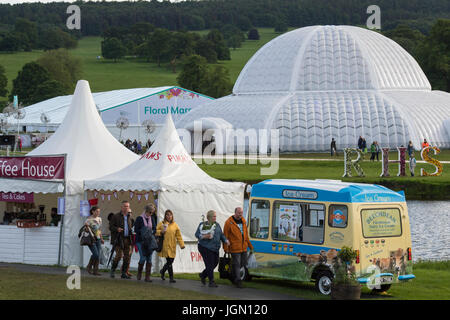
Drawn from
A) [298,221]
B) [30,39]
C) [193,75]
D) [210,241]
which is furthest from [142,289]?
[30,39]

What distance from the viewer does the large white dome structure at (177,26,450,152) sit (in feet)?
216

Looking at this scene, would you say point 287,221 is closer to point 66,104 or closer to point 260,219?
point 260,219

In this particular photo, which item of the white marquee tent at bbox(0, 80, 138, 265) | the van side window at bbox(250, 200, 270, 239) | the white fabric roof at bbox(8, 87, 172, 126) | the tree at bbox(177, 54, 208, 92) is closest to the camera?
the van side window at bbox(250, 200, 270, 239)

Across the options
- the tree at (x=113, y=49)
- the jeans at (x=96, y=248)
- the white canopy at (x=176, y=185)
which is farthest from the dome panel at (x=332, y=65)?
the tree at (x=113, y=49)

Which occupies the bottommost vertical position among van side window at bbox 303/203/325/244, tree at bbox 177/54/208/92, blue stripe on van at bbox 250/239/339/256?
blue stripe on van at bbox 250/239/339/256

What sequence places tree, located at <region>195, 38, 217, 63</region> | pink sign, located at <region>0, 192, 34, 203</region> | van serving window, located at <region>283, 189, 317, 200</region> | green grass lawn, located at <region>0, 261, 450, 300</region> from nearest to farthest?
green grass lawn, located at <region>0, 261, 450, 300</region> < van serving window, located at <region>283, 189, 317, 200</region> < pink sign, located at <region>0, 192, 34, 203</region> < tree, located at <region>195, 38, 217, 63</region>

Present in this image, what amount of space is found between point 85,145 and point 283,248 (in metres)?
8.53

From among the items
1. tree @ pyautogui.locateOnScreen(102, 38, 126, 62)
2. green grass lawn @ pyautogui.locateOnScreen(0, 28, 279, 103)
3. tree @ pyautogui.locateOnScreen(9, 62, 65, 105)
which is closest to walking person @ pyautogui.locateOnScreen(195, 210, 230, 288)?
tree @ pyautogui.locateOnScreen(9, 62, 65, 105)

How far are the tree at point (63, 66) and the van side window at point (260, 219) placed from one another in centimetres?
13499

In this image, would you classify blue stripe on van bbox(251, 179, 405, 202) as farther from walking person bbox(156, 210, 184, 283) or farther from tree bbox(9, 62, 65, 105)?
tree bbox(9, 62, 65, 105)

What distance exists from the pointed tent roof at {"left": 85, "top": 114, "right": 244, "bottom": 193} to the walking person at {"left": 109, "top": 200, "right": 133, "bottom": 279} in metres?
2.25

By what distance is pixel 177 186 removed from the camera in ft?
69.3
